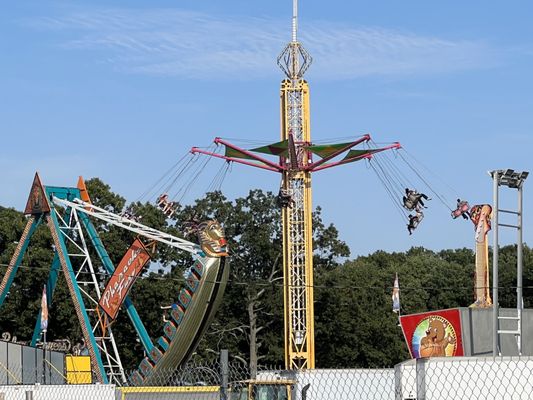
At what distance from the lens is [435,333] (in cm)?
3638

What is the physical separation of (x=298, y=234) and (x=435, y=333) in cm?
2393

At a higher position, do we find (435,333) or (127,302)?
(127,302)

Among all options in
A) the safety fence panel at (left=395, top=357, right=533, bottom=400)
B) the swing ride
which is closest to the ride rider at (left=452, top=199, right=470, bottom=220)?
the swing ride

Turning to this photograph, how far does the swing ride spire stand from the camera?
2301 inches

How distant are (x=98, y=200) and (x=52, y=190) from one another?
77.6 feet

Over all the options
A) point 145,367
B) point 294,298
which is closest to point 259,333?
point 294,298

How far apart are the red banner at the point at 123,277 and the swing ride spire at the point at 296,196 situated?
10.5 m

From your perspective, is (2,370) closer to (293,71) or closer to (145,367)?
(145,367)

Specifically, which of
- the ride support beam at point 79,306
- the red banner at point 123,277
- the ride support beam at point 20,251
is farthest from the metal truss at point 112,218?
the ride support beam at point 20,251

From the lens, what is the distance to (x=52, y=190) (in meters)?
52.2

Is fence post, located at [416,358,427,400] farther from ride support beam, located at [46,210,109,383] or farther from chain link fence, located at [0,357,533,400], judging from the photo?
ride support beam, located at [46,210,109,383]

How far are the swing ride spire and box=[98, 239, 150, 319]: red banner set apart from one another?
10522 mm

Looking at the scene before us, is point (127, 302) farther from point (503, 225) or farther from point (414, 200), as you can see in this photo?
point (503, 225)

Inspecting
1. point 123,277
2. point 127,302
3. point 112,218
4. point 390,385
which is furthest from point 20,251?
point 390,385
